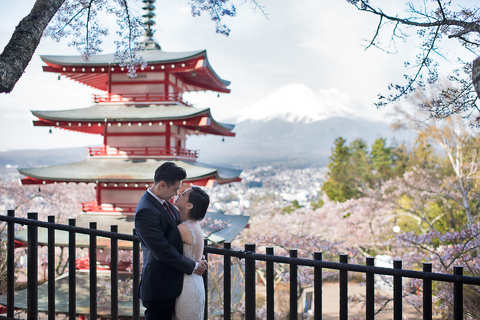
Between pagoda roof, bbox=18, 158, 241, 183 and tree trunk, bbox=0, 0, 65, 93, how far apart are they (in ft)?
18.6

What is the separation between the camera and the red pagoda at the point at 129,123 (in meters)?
9.22

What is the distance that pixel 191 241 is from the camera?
2.00 metres

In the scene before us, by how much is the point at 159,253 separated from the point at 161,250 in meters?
0.02

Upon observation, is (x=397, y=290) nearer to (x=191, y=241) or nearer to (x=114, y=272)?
(x=191, y=241)

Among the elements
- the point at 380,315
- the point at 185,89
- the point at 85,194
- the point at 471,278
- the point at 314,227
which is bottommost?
the point at 380,315

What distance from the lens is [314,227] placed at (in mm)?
17859

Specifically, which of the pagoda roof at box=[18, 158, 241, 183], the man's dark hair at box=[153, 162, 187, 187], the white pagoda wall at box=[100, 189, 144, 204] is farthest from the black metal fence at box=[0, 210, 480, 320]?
the white pagoda wall at box=[100, 189, 144, 204]

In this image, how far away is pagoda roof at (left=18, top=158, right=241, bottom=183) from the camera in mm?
8859

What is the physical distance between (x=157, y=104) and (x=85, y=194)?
36.7 ft

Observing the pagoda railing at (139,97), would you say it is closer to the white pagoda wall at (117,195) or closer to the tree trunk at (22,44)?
the white pagoda wall at (117,195)

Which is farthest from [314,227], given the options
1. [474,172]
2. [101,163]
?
[101,163]

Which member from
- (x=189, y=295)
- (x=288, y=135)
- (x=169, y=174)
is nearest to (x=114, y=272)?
(x=189, y=295)

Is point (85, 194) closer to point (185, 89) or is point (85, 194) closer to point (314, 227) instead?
point (185, 89)

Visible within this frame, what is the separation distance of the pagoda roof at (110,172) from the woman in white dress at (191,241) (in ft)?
21.5
